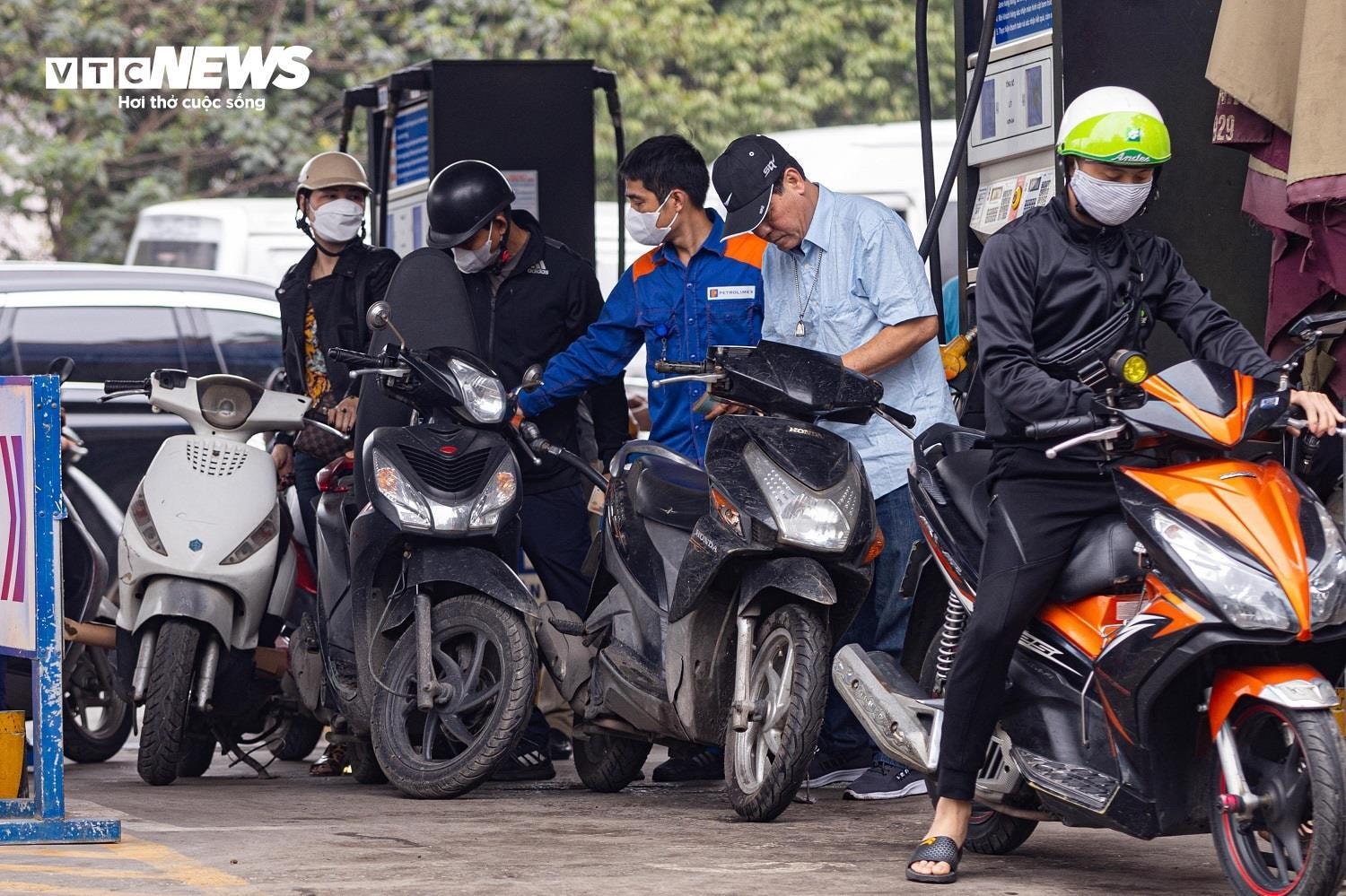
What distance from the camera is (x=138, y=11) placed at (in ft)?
67.4

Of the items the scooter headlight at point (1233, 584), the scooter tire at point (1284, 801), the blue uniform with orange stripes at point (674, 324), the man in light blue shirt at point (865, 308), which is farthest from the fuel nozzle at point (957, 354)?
the scooter tire at point (1284, 801)

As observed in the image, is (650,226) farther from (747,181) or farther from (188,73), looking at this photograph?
(188,73)

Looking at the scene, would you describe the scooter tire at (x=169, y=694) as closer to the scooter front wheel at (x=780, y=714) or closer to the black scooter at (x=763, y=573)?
the black scooter at (x=763, y=573)

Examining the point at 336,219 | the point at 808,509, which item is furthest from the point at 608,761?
the point at 336,219

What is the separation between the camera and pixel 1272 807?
166 inches

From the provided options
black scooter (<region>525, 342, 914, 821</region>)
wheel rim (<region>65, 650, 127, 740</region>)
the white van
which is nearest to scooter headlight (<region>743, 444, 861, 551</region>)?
black scooter (<region>525, 342, 914, 821</region>)

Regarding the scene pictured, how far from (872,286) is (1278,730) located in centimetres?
256

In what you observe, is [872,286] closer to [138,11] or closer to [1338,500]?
[1338,500]

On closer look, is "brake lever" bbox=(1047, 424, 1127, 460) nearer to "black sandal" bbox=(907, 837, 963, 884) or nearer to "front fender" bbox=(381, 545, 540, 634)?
"black sandal" bbox=(907, 837, 963, 884)

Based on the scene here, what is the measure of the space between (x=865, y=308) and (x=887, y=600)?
95cm

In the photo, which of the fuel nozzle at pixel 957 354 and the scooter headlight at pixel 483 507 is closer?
the scooter headlight at pixel 483 507

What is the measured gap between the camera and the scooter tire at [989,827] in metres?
5.37

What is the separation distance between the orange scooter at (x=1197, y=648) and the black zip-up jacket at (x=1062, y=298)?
0.22 metres

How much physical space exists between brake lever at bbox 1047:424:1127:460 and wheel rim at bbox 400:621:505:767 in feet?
7.76
